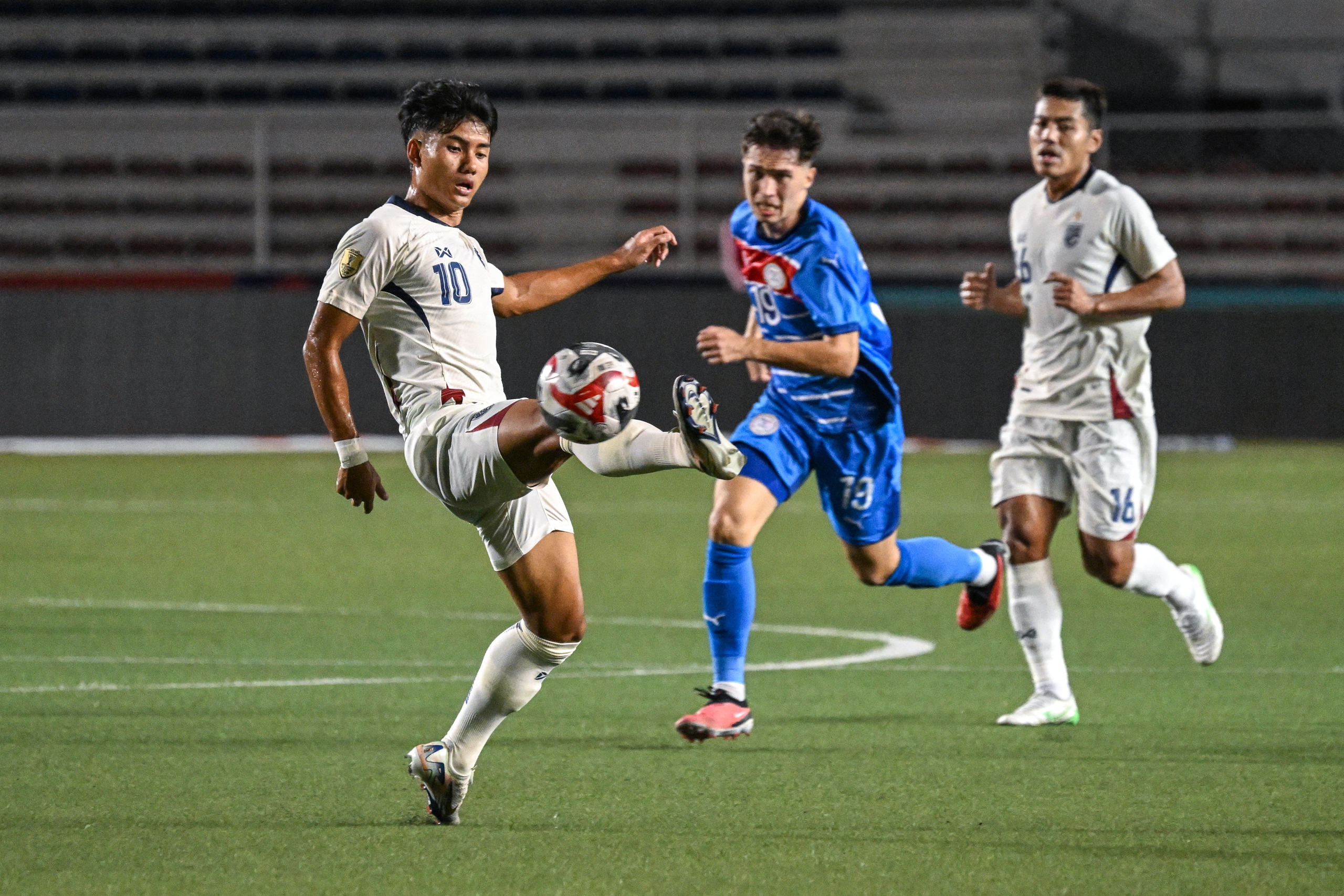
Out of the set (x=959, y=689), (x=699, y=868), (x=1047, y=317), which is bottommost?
→ (x=959, y=689)

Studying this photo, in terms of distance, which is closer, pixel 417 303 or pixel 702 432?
pixel 702 432

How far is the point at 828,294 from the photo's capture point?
630 cm

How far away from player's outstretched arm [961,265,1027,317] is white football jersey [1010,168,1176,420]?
9 cm

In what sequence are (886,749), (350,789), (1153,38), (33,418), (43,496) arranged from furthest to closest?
(1153,38)
(33,418)
(43,496)
(886,749)
(350,789)

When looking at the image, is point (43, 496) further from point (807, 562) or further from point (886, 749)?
point (886, 749)

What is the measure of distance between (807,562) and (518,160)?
38.2 feet

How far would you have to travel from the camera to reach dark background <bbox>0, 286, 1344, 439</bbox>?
731 inches

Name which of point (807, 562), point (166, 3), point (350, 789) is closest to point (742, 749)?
point (350, 789)

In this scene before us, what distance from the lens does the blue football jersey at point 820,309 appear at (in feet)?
20.8

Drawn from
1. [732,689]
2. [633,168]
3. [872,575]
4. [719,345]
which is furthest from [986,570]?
[633,168]

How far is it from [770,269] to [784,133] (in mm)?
441

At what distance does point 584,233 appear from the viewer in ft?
71.1

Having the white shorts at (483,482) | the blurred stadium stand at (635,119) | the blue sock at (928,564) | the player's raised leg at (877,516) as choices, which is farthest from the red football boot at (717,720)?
the blurred stadium stand at (635,119)

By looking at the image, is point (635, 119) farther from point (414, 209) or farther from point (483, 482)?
point (483, 482)
